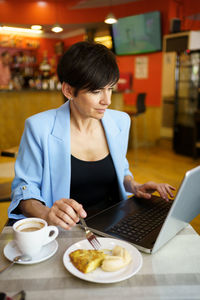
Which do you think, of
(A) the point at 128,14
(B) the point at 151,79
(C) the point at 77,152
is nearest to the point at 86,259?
(C) the point at 77,152

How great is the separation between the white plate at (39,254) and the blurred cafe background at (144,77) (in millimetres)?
3163

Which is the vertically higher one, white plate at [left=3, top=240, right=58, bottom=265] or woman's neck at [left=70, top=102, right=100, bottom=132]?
woman's neck at [left=70, top=102, right=100, bottom=132]

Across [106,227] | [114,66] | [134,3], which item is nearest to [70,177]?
[106,227]

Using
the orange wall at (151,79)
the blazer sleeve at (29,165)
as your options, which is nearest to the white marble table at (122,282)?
the blazer sleeve at (29,165)

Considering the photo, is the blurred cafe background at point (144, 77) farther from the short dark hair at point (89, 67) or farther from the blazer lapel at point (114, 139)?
the short dark hair at point (89, 67)

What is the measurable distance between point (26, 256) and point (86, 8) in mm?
7196

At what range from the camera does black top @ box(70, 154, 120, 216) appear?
1.29 metres

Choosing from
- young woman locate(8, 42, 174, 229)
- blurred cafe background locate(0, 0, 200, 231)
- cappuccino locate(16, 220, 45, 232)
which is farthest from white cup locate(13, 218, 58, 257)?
blurred cafe background locate(0, 0, 200, 231)

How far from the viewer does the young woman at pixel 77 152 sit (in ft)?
3.53

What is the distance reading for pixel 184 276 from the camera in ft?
Result: 2.27

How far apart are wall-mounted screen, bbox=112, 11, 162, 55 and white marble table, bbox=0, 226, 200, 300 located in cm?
572

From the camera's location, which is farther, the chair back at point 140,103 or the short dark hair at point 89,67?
the chair back at point 140,103

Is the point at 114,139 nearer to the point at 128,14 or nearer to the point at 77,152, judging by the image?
the point at 77,152

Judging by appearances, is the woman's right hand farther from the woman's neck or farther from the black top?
the woman's neck
